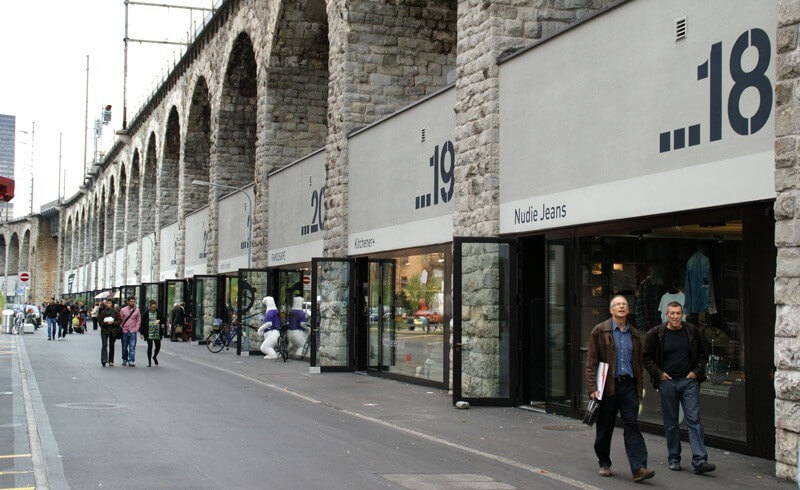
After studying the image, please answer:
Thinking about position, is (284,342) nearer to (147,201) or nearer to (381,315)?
(381,315)

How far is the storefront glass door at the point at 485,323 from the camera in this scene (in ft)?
48.9

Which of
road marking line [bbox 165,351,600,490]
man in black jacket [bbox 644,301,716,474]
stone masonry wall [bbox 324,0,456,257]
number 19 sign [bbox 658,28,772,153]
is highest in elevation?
stone masonry wall [bbox 324,0,456,257]

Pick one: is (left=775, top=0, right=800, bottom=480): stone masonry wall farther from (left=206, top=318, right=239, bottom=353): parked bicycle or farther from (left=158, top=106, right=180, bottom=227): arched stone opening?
(left=158, top=106, right=180, bottom=227): arched stone opening

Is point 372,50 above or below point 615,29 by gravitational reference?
above

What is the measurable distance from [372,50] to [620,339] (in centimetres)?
1439

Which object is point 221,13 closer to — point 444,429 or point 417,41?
point 417,41

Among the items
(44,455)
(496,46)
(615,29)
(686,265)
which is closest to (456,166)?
(496,46)

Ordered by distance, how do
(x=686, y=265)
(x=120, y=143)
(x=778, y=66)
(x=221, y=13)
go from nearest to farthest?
(x=778, y=66)
(x=686, y=265)
(x=221, y=13)
(x=120, y=143)

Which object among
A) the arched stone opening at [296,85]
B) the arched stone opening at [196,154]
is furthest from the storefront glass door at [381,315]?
the arched stone opening at [196,154]

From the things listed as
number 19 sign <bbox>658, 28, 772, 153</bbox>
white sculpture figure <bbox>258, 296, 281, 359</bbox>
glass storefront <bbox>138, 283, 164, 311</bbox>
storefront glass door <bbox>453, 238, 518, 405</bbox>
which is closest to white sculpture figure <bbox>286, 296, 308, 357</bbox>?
white sculpture figure <bbox>258, 296, 281, 359</bbox>

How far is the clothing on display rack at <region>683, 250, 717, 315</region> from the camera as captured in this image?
11312mm

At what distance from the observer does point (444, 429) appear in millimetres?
12484

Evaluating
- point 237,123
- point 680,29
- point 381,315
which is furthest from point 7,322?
point 680,29

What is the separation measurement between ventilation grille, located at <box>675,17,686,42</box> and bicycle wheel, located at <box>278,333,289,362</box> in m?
16.7
